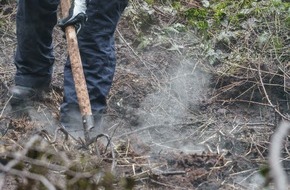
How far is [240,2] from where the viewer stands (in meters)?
5.45

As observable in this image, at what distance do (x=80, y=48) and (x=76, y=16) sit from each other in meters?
0.27

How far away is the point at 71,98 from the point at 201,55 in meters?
1.49

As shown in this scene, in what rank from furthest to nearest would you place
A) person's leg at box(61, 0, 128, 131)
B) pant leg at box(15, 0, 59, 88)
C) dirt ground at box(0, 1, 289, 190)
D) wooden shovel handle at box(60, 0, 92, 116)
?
pant leg at box(15, 0, 59, 88)
person's leg at box(61, 0, 128, 131)
wooden shovel handle at box(60, 0, 92, 116)
dirt ground at box(0, 1, 289, 190)

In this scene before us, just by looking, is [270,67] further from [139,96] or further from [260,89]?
[139,96]

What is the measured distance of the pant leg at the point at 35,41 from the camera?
3822mm

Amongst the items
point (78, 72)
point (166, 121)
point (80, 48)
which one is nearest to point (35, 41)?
point (80, 48)

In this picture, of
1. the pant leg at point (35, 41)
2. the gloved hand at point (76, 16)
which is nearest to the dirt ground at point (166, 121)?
the pant leg at point (35, 41)

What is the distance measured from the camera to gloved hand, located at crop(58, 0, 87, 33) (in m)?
3.47

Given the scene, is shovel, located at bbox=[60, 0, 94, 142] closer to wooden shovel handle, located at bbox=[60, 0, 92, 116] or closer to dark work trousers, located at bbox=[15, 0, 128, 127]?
wooden shovel handle, located at bbox=[60, 0, 92, 116]

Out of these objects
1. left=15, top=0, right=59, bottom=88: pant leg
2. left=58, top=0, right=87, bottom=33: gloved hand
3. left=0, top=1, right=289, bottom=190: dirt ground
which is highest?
left=58, top=0, right=87, bottom=33: gloved hand

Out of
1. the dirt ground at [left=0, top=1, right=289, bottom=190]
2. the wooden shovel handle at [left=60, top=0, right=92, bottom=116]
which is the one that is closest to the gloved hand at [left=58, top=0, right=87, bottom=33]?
the wooden shovel handle at [left=60, top=0, right=92, bottom=116]

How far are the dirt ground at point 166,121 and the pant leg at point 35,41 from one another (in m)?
0.16

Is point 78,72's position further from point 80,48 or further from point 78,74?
point 80,48

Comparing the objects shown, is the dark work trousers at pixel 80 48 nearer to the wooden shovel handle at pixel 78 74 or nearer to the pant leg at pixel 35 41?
the pant leg at pixel 35 41
